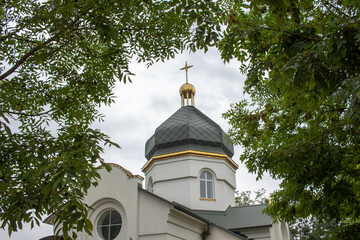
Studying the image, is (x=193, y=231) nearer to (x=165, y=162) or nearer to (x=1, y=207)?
(x=165, y=162)

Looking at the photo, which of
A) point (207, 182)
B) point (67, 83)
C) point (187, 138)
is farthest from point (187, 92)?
point (67, 83)

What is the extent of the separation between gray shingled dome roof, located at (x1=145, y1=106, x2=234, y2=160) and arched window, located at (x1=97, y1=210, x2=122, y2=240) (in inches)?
235

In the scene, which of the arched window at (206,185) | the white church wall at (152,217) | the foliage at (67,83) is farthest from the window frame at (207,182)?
the foliage at (67,83)

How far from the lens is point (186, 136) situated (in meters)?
19.2

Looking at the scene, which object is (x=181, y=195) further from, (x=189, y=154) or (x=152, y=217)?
(x=152, y=217)

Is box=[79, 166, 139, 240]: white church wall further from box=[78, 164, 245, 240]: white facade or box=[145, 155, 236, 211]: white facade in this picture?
box=[145, 155, 236, 211]: white facade

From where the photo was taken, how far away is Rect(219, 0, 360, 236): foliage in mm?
4406

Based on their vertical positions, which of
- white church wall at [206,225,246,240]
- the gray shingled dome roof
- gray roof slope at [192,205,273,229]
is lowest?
white church wall at [206,225,246,240]

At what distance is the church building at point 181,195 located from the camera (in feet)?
42.8

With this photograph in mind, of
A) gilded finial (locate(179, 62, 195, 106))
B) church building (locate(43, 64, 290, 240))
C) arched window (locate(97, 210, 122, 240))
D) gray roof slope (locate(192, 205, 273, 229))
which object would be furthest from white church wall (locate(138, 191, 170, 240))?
gilded finial (locate(179, 62, 195, 106))

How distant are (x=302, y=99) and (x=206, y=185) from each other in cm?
1300

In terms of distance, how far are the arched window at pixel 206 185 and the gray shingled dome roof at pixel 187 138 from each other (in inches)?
50.7

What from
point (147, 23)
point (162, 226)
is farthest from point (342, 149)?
point (162, 226)

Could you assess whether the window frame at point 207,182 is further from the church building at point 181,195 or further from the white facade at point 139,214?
the white facade at point 139,214
